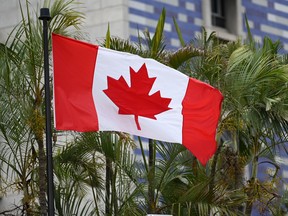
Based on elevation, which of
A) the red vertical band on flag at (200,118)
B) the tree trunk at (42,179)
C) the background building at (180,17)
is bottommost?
the tree trunk at (42,179)

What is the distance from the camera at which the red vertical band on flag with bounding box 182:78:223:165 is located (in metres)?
23.2

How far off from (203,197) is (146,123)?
3658mm

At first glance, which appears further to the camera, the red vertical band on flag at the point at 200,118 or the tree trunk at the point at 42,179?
the tree trunk at the point at 42,179

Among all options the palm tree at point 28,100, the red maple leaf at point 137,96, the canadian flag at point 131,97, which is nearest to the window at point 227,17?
the palm tree at point 28,100

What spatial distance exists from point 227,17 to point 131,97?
16.5 metres

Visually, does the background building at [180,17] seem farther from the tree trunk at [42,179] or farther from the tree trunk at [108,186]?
the tree trunk at [42,179]

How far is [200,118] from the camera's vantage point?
23500 millimetres

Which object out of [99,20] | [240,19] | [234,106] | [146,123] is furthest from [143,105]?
[240,19]

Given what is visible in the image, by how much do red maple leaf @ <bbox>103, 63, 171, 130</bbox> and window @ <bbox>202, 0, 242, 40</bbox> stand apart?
15328mm

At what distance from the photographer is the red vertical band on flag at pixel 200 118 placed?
76.3 feet

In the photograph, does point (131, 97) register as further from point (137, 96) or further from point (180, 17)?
point (180, 17)

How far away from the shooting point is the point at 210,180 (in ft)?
86.7

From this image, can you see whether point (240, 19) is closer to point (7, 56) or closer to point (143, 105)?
point (7, 56)

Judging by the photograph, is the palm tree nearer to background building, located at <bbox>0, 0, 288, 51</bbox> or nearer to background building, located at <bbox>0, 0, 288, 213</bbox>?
background building, located at <bbox>0, 0, 288, 51</bbox>
